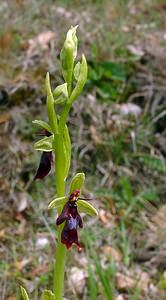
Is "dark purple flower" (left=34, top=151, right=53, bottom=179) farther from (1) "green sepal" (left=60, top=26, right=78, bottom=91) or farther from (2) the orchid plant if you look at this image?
(1) "green sepal" (left=60, top=26, right=78, bottom=91)

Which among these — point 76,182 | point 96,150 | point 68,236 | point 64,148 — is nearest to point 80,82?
point 64,148

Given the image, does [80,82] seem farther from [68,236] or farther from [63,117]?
[68,236]

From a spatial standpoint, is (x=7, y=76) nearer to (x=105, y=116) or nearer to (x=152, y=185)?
(x=105, y=116)

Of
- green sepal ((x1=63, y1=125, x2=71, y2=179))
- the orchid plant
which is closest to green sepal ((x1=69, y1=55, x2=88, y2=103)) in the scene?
the orchid plant

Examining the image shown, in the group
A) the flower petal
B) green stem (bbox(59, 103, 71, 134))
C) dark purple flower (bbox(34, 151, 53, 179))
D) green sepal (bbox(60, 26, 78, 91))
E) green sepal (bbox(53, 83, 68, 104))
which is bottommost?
the flower petal

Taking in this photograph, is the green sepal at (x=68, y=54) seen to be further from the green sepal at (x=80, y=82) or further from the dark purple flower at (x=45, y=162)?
the dark purple flower at (x=45, y=162)

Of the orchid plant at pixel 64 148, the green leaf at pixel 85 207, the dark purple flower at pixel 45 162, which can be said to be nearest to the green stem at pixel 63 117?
the orchid plant at pixel 64 148

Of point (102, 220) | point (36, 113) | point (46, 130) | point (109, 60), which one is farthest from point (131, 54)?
point (46, 130)
